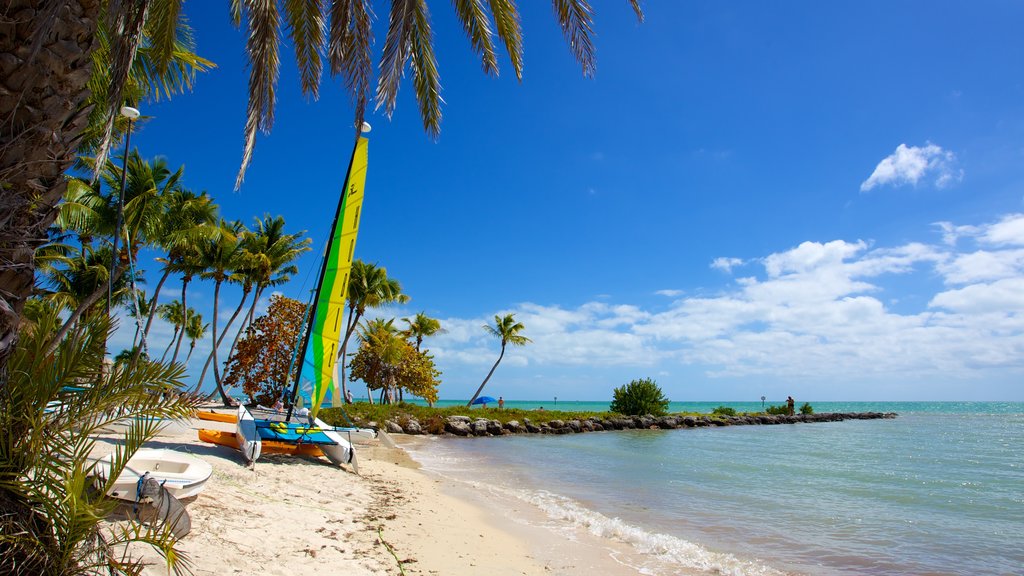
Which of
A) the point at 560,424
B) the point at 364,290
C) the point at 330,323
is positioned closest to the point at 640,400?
the point at 560,424

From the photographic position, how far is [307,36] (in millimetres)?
7297

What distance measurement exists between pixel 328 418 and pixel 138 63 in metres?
19.0

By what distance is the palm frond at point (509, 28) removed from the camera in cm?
692

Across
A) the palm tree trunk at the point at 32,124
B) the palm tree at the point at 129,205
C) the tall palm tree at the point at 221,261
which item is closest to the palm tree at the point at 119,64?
the palm tree trunk at the point at 32,124

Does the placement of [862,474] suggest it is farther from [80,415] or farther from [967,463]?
[80,415]

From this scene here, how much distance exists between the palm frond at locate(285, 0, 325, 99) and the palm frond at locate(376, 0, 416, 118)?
150 centimetres

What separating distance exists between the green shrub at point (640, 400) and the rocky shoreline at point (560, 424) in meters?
1.94

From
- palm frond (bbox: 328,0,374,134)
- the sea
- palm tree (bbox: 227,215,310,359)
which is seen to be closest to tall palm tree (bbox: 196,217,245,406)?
palm tree (bbox: 227,215,310,359)

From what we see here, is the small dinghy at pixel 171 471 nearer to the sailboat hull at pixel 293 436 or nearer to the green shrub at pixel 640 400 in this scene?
the sailboat hull at pixel 293 436

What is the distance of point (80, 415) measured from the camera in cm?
276

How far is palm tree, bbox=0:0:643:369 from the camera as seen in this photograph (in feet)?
9.27

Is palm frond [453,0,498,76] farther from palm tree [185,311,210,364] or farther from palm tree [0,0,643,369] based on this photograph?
palm tree [185,311,210,364]

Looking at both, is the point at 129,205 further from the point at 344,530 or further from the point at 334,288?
the point at 344,530

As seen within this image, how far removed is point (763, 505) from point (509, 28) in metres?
10.4
